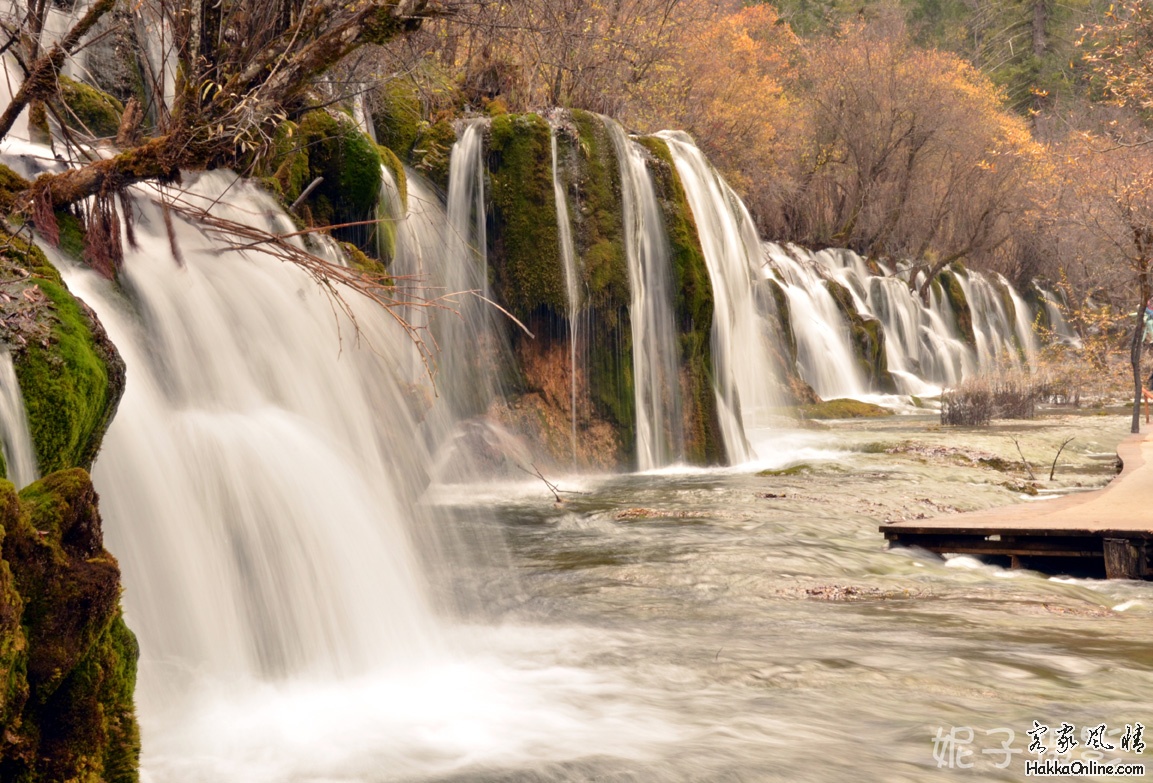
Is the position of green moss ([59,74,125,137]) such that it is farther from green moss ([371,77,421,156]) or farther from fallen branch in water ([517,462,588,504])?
fallen branch in water ([517,462,588,504])

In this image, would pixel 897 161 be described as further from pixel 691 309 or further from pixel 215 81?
pixel 215 81

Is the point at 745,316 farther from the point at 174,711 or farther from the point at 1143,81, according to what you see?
the point at 174,711

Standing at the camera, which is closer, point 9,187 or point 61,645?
point 61,645

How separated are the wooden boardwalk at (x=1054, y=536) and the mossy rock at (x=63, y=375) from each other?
247 inches

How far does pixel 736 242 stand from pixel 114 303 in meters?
11.5

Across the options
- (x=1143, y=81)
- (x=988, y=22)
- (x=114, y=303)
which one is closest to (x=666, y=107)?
(x=1143, y=81)

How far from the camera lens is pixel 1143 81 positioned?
14547 mm

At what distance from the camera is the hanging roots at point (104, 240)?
6312mm

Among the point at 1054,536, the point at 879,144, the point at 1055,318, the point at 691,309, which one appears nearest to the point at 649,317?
the point at 691,309

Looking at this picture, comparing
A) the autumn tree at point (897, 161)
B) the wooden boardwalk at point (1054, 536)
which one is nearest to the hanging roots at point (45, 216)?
the wooden boardwalk at point (1054, 536)

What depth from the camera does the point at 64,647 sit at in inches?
126

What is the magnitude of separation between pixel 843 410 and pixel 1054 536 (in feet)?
53.3

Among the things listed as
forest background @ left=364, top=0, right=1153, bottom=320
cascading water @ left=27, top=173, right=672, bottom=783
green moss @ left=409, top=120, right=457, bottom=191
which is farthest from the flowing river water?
forest background @ left=364, top=0, right=1153, bottom=320

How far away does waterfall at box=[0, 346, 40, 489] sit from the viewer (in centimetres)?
397
